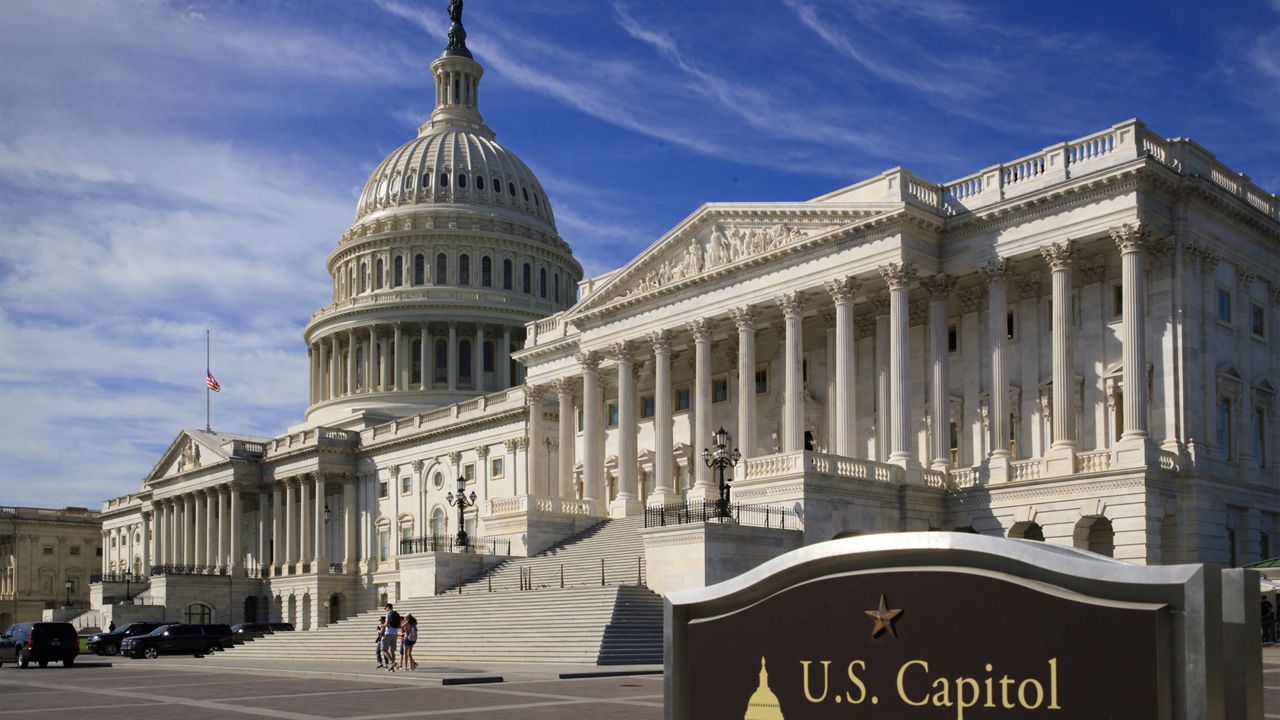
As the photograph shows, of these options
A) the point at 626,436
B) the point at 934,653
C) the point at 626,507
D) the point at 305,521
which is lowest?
the point at 305,521

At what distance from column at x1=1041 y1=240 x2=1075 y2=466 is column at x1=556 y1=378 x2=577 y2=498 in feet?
87.2

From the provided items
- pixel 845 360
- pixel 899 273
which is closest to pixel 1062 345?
pixel 899 273

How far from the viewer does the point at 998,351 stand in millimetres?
48406

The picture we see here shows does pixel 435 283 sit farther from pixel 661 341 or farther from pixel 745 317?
pixel 745 317

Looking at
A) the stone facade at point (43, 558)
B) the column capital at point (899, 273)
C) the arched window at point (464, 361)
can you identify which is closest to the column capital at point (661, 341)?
the column capital at point (899, 273)

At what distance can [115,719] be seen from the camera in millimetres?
23703

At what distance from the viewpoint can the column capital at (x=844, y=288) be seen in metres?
51.0

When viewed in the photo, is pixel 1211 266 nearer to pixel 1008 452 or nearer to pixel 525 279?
pixel 1008 452

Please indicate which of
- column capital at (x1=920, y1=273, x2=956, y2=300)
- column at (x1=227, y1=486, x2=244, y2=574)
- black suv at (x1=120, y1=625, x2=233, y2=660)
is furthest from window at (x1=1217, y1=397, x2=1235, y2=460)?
column at (x1=227, y1=486, x2=244, y2=574)

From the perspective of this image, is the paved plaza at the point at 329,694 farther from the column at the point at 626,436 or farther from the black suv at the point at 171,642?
the column at the point at 626,436

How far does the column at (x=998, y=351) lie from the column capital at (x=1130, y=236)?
475 centimetres

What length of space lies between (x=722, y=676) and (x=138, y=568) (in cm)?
13293

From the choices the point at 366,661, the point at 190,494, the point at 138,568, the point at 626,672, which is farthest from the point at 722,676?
the point at 138,568

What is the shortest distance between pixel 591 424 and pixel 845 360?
644 inches
